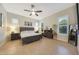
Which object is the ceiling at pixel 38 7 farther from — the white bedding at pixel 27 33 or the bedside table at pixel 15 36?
the bedside table at pixel 15 36

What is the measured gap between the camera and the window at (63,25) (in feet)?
6.97

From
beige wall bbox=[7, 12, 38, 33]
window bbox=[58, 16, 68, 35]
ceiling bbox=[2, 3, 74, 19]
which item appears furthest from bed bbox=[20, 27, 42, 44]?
window bbox=[58, 16, 68, 35]

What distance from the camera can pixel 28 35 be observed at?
2.17 m

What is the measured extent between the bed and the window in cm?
48

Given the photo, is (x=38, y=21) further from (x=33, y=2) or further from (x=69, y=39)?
(x=69, y=39)

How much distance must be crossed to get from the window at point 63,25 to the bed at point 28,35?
476 millimetres

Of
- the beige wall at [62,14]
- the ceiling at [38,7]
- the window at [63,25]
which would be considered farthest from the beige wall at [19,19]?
the window at [63,25]

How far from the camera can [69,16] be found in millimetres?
2066

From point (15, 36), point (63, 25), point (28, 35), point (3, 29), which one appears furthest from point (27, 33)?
point (63, 25)

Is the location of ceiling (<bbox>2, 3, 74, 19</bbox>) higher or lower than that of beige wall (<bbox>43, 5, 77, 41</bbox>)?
higher

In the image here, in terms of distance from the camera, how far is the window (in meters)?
2.12

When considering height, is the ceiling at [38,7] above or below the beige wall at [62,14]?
above

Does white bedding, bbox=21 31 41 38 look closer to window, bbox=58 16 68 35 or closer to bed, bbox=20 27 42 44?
bed, bbox=20 27 42 44
